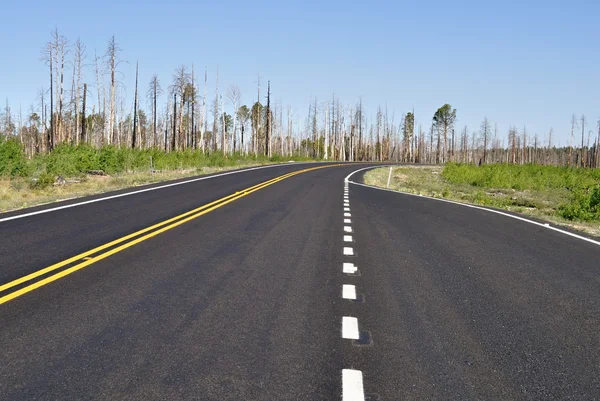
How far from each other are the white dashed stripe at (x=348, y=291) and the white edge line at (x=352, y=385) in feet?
6.59

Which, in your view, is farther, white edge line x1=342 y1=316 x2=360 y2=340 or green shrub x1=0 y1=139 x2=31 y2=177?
green shrub x1=0 y1=139 x2=31 y2=177

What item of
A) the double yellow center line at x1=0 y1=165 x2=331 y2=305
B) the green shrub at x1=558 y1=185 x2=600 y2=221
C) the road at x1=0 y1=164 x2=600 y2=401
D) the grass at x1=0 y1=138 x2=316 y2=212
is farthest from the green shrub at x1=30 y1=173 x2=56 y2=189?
the green shrub at x1=558 y1=185 x2=600 y2=221

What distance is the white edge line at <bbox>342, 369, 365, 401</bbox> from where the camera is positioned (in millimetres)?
3432

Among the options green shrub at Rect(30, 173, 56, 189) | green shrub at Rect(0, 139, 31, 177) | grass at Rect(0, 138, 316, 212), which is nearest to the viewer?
grass at Rect(0, 138, 316, 212)

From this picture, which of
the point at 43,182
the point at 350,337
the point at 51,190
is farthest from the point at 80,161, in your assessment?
the point at 350,337

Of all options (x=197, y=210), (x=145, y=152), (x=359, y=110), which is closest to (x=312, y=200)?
(x=197, y=210)

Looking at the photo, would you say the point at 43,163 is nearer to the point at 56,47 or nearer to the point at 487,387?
the point at 487,387

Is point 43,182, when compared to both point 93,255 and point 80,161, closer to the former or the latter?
point 80,161

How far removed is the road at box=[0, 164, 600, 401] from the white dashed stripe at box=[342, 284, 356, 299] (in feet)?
0.13

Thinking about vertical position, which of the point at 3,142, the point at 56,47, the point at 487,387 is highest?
the point at 56,47

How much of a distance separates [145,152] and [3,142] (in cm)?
1225

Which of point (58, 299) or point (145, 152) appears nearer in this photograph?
point (58, 299)

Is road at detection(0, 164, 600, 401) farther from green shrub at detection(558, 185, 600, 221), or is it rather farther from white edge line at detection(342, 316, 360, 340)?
Result: green shrub at detection(558, 185, 600, 221)

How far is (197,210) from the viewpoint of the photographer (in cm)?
1368
